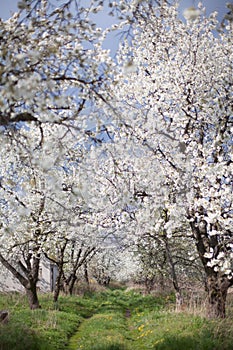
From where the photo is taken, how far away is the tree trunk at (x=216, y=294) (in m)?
11.3

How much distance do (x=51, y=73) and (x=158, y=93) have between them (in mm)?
7034

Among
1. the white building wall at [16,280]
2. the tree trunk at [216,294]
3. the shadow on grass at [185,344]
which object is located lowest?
the shadow on grass at [185,344]

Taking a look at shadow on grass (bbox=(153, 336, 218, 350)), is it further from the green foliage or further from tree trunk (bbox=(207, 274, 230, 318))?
the green foliage

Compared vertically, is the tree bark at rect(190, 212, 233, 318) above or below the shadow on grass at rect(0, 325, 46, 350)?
above

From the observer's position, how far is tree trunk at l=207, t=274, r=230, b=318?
445 inches

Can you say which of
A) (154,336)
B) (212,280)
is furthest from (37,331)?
(212,280)

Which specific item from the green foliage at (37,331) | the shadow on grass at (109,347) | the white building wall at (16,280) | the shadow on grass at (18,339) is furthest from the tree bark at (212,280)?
the white building wall at (16,280)

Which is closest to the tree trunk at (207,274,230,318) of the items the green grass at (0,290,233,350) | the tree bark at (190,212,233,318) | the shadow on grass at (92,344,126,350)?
the tree bark at (190,212,233,318)

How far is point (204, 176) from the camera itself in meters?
Result: 9.55

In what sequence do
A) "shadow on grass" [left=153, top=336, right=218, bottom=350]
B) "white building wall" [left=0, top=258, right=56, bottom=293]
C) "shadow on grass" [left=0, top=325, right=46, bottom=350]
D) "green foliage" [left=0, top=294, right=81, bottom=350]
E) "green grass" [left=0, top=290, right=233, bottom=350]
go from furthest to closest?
"white building wall" [left=0, top=258, right=56, bottom=293]
"green grass" [left=0, top=290, right=233, bottom=350]
"green foliage" [left=0, top=294, right=81, bottom=350]
"shadow on grass" [left=153, top=336, right=218, bottom=350]
"shadow on grass" [left=0, top=325, right=46, bottom=350]

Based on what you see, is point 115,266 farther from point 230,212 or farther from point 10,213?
point 230,212

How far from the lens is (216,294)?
1169cm

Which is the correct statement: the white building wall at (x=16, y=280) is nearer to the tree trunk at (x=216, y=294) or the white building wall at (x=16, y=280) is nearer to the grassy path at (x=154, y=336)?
the grassy path at (x=154, y=336)

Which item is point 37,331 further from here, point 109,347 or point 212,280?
point 212,280
